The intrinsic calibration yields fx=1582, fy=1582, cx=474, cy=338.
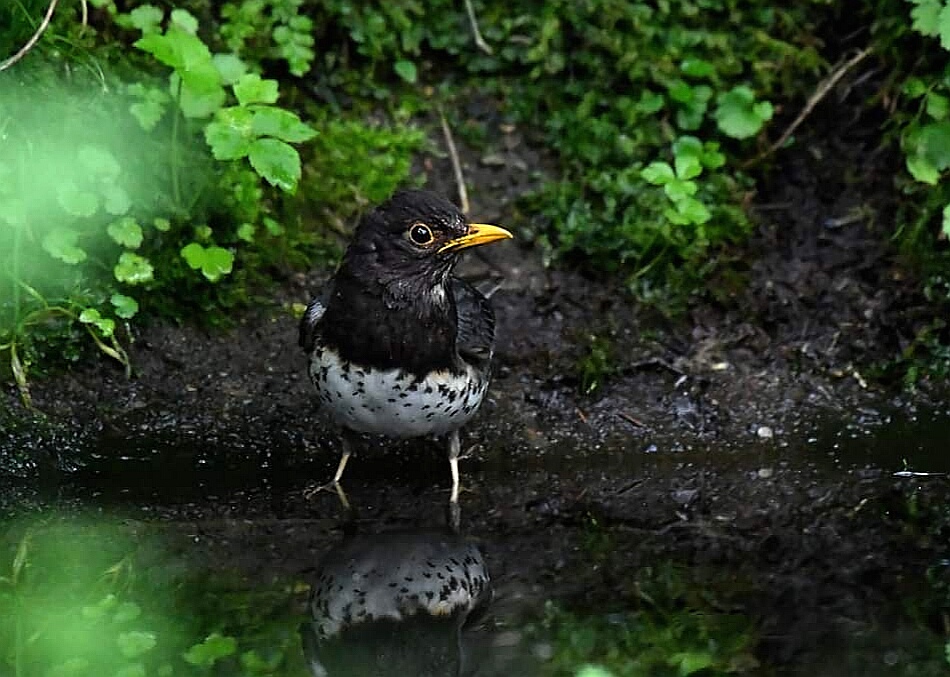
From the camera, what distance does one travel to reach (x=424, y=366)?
607 centimetres

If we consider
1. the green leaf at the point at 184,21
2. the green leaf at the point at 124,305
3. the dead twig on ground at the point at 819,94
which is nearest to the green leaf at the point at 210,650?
the green leaf at the point at 124,305

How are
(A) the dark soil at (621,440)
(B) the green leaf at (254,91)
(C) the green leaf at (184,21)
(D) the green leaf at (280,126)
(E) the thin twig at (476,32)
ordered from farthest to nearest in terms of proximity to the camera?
(E) the thin twig at (476,32)
(C) the green leaf at (184,21)
(B) the green leaf at (254,91)
(D) the green leaf at (280,126)
(A) the dark soil at (621,440)

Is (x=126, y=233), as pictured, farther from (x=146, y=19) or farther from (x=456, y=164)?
(x=456, y=164)

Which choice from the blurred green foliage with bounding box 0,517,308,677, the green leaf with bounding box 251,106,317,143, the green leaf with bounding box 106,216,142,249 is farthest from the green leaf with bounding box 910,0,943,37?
the blurred green foliage with bounding box 0,517,308,677

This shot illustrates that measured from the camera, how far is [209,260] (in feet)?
22.4

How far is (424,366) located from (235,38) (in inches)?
86.1

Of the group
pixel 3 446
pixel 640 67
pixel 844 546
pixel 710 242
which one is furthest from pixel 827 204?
pixel 3 446

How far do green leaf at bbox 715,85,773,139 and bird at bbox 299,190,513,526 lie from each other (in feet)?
6.14

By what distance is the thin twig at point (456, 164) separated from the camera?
7590 mm

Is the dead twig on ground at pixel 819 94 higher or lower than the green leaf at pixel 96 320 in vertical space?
higher

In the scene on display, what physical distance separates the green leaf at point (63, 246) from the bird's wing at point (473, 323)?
1.58 meters

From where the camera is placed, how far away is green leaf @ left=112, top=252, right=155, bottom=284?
6730 millimetres

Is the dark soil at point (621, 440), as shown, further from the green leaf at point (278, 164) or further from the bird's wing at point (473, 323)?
the green leaf at point (278, 164)

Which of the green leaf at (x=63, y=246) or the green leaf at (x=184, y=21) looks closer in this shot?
the green leaf at (x=63, y=246)
